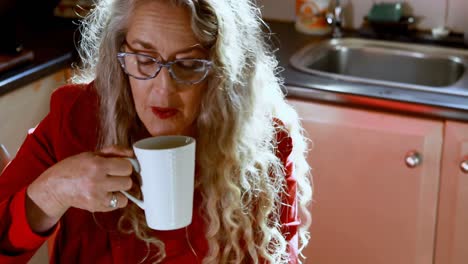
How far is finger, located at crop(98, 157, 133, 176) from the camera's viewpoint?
966 mm

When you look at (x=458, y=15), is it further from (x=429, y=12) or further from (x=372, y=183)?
(x=372, y=183)

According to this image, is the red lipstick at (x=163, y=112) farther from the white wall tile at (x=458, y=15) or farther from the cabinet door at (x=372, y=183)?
the white wall tile at (x=458, y=15)

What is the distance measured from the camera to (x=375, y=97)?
5.86 ft

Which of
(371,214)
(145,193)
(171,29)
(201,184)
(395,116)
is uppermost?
(171,29)

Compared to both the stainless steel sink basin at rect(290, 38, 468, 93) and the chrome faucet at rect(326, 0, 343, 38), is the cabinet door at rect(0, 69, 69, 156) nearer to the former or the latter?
the stainless steel sink basin at rect(290, 38, 468, 93)

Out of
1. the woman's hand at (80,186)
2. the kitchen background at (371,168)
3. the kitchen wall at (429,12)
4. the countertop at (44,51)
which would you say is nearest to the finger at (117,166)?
the woman's hand at (80,186)

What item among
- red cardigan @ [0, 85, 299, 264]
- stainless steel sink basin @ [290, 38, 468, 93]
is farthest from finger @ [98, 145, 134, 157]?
stainless steel sink basin @ [290, 38, 468, 93]

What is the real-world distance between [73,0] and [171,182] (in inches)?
67.4

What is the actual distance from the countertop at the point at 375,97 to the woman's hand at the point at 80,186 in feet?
3.04

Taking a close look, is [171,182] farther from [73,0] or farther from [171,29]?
[73,0]

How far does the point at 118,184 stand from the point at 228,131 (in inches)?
12.0

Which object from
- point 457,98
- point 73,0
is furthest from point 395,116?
point 73,0

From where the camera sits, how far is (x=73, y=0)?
98.6 inches

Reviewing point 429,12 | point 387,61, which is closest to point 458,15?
point 429,12
